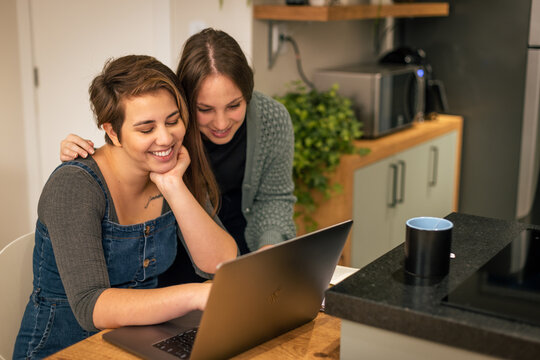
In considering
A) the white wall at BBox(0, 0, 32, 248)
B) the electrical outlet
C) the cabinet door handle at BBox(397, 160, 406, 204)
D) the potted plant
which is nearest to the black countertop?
the potted plant

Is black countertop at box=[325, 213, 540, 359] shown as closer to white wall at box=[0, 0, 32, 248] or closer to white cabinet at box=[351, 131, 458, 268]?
white cabinet at box=[351, 131, 458, 268]

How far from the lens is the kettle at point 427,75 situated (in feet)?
11.4

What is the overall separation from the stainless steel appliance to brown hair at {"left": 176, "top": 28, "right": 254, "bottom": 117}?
84.9 inches

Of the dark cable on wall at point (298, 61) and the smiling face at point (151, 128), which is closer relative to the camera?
the smiling face at point (151, 128)

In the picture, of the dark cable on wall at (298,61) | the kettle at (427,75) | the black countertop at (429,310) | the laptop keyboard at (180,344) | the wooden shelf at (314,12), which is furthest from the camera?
the kettle at (427,75)

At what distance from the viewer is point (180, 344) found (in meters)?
1.18

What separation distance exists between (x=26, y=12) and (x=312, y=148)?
1441mm

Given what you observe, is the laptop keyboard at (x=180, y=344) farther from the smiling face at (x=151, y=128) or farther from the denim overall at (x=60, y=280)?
the smiling face at (x=151, y=128)

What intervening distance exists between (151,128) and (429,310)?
2.47 ft

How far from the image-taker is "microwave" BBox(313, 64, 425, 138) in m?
3.09

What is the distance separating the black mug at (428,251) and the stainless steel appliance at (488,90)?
8.31 feet

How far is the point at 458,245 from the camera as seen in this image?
1.27 metres

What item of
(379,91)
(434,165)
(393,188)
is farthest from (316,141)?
(434,165)

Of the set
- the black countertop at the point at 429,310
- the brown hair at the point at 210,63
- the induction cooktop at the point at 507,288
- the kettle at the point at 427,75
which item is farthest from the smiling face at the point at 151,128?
the kettle at the point at 427,75
